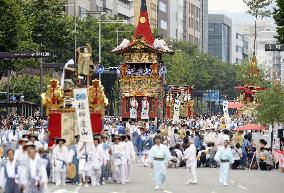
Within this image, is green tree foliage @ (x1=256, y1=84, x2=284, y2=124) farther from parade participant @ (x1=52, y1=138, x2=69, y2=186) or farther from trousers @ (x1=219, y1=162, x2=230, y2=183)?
parade participant @ (x1=52, y1=138, x2=69, y2=186)

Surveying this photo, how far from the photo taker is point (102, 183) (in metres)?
36.2

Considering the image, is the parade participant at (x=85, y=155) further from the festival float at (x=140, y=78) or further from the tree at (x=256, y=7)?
the tree at (x=256, y=7)

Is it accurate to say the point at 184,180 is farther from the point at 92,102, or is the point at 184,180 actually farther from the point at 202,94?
the point at 202,94

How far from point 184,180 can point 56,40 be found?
132 ft

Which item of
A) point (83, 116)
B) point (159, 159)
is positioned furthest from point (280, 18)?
point (83, 116)

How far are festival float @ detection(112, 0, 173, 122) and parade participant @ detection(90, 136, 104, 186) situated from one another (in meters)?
38.4

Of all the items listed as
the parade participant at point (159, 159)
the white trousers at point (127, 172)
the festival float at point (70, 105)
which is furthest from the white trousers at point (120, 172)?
the festival float at point (70, 105)

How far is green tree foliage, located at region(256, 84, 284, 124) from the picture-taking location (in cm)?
6175

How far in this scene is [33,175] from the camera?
23.9 metres

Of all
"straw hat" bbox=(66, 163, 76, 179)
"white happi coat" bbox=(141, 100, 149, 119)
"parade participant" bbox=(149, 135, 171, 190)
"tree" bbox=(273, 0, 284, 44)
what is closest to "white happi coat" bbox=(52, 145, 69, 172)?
"straw hat" bbox=(66, 163, 76, 179)

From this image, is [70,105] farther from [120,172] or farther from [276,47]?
[276,47]

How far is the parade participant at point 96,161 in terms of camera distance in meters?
34.5

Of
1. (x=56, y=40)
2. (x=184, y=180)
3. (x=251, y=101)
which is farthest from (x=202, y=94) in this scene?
(x=184, y=180)

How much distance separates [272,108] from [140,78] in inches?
598
